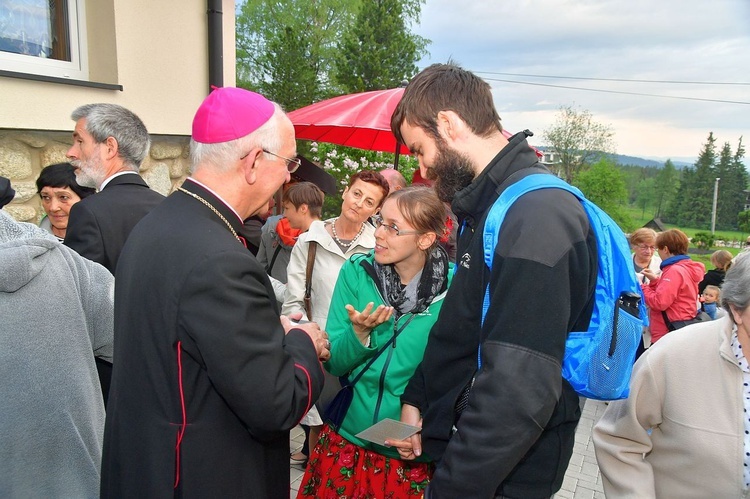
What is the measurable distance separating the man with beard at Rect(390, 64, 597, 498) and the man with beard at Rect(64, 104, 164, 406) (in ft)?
5.20

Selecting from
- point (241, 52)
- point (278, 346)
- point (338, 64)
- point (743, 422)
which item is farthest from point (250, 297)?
point (241, 52)

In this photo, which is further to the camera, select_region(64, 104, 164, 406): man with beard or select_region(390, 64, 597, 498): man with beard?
select_region(64, 104, 164, 406): man with beard

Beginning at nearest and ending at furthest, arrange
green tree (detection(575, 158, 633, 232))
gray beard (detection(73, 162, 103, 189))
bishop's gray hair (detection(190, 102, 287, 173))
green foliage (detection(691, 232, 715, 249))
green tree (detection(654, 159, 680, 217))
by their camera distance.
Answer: bishop's gray hair (detection(190, 102, 287, 173)), gray beard (detection(73, 162, 103, 189)), green foliage (detection(691, 232, 715, 249)), green tree (detection(575, 158, 633, 232)), green tree (detection(654, 159, 680, 217))

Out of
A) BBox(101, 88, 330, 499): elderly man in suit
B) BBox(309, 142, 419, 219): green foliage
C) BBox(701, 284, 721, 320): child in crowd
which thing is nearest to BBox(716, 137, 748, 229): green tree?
BBox(309, 142, 419, 219): green foliage

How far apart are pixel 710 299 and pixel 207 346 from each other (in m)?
7.43

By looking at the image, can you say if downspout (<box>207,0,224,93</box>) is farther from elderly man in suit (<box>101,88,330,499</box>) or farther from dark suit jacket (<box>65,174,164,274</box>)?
elderly man in suit (<box>101,88,330,499</box>)

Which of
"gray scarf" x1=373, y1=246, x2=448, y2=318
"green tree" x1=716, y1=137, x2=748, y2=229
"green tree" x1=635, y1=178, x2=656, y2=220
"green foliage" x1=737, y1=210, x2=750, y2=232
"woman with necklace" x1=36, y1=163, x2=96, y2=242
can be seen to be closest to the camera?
"gray scarf" x1=373, y1=246, x2=448, y2=318

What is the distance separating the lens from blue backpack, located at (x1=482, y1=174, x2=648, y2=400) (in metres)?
1.46

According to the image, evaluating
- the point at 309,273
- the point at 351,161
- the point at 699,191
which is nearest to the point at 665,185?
the point at 699,191

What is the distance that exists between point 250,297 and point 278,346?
0.17 meters

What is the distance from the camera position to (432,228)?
2.61 meters

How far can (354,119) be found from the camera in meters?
4.66

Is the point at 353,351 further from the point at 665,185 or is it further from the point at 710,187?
the point at 665,185

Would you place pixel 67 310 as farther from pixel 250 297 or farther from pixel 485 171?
pixel 485 171
